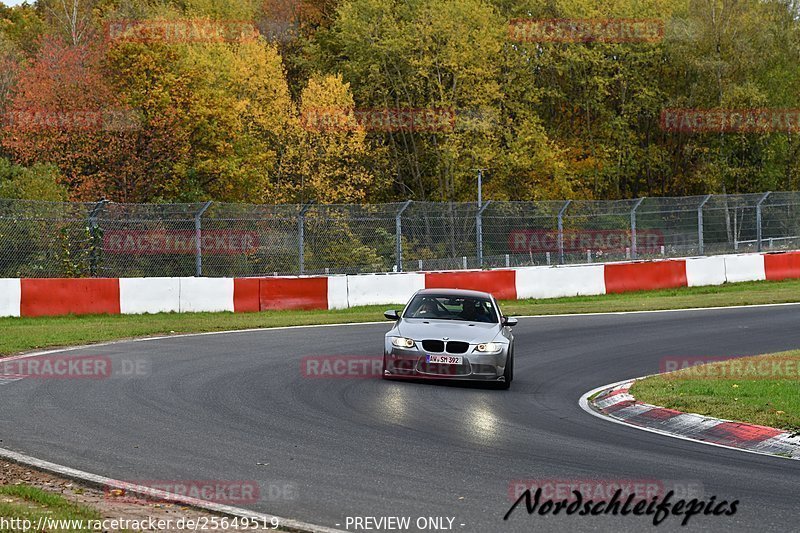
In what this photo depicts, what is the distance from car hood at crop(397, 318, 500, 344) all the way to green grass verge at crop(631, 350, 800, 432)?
199 cm

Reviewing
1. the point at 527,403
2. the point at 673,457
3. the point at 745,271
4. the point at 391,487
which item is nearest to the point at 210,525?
the point at 391,487

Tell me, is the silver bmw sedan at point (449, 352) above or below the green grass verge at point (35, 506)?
above

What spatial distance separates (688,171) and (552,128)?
844cm

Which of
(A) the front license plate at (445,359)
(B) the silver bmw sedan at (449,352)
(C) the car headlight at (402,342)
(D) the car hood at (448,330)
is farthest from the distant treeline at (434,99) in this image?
(A) the front license plate at (445,359)

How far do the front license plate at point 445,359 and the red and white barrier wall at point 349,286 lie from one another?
11406 mm

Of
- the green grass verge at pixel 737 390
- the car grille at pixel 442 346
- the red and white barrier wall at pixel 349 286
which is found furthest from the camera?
the red and white barrier wall at pixel 349 286

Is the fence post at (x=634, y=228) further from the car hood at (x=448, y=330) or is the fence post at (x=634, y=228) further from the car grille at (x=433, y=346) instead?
the car grille at (x=433, y=346)

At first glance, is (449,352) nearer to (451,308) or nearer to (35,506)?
(451,308)
